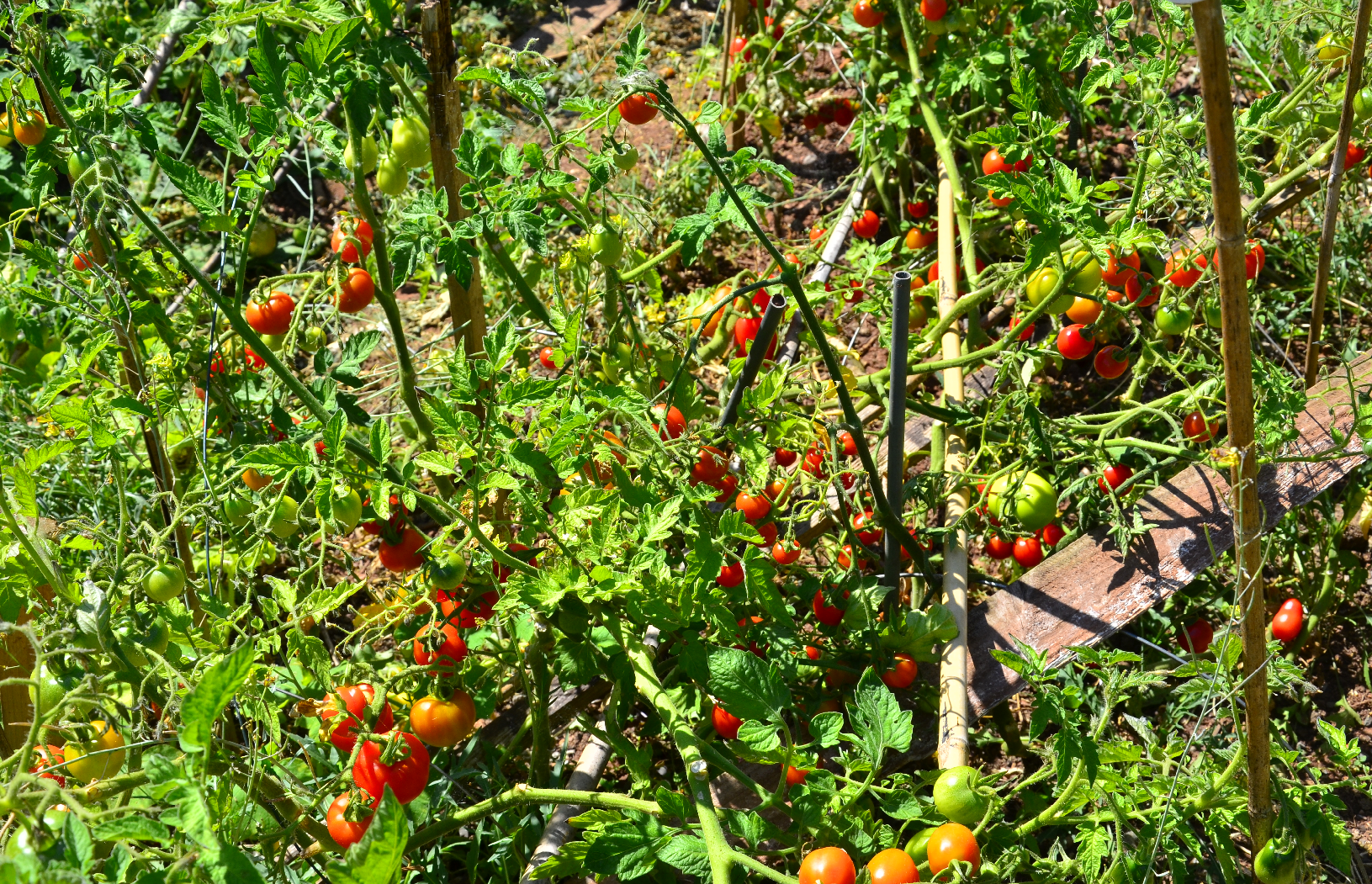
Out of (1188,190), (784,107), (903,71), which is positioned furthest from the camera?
(784,107)

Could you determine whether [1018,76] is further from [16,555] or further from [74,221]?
[16,555]

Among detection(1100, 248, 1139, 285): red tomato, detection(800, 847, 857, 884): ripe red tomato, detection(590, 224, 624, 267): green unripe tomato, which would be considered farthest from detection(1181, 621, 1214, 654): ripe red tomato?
detection(590, 224, 624, 267): green unripe tomato

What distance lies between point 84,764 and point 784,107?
9.06 ft

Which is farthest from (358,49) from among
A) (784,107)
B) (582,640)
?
(784,107)

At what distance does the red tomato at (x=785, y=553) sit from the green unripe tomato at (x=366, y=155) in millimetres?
841

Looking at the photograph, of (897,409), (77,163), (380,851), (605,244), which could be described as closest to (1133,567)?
(897,409)

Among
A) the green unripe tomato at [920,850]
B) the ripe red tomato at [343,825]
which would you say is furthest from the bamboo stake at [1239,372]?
the ripe red tomato at [343,825]

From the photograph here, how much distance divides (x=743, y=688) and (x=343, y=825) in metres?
0.50

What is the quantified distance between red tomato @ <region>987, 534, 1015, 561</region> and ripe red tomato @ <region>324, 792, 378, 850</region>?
1191 millimetres

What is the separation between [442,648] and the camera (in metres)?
1.52

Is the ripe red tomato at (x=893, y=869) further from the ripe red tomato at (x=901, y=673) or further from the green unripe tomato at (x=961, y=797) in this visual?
the ripe red tomato at (x=901, y=673)

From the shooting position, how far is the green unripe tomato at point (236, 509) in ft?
4.89

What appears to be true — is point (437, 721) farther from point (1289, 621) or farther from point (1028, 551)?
point (1289, 621)

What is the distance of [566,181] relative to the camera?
4.55 feet
